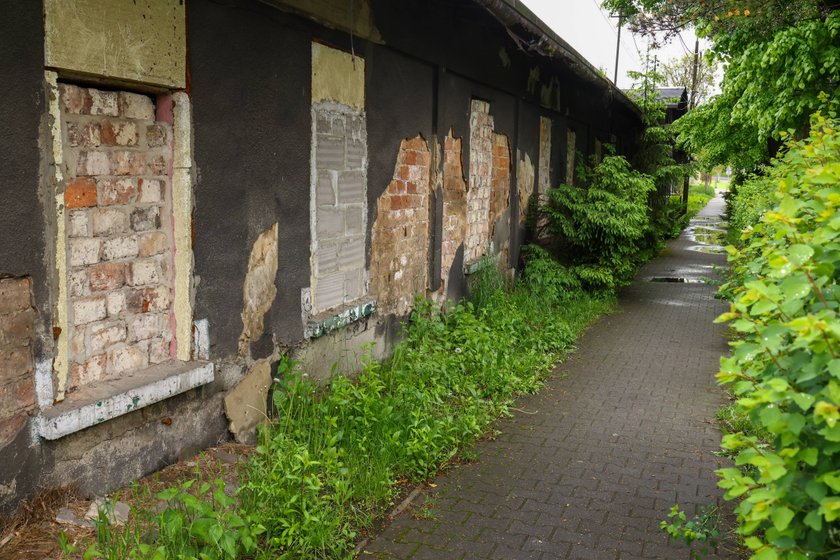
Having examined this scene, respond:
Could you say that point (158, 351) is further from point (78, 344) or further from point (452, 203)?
point (452, 203)

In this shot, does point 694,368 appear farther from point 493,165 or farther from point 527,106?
point 527,106

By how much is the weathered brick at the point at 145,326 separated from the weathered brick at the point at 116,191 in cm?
62

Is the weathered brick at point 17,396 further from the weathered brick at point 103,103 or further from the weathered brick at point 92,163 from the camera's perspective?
the weathered brick at point 103,103

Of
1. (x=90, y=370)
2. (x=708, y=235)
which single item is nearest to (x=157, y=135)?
(x=90, y=370)

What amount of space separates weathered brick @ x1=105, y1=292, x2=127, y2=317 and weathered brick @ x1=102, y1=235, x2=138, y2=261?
0.19 m

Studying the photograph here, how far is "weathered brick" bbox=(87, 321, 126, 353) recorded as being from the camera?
12.0 feet

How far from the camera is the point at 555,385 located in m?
6.86

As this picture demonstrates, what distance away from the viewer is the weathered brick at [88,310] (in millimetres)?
3562

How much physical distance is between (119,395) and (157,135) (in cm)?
138

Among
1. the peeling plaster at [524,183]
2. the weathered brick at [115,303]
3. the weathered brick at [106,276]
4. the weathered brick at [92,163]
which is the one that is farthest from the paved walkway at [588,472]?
the peeling plaster at [524,183]

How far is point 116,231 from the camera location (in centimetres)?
377

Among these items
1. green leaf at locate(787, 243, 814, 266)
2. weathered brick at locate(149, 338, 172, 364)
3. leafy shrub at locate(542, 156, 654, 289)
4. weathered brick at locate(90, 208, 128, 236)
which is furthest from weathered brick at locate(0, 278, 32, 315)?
leafy shrub at locate(542, 156, 654, 289)

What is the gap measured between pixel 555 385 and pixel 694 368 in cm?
179

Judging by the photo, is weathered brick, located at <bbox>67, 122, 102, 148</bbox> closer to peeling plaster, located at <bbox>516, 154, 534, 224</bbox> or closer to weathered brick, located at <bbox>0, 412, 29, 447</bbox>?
weathered brick, located at <bbox>0, 412, 29, 447</bbox>
